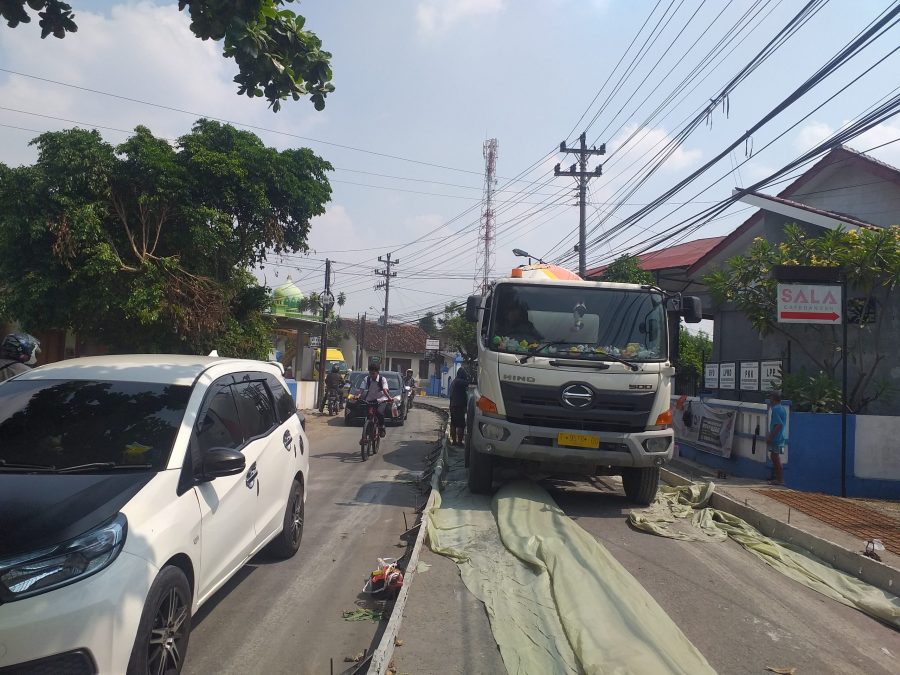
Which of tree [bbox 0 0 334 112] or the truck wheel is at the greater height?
tree [bbox 0 0 334 112]

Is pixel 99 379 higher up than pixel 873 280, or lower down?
lower down

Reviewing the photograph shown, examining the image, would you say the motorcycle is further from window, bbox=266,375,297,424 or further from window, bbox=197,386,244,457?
window, bbox=197,386,244,457

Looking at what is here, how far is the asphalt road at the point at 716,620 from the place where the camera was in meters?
4.19

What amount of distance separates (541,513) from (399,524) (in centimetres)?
169

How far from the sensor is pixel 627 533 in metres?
7.29

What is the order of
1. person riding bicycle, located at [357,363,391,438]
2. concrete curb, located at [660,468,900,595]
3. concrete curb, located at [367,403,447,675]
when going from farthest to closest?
1. person riding bicycle, located at [357,363,391,438]
2. concrete curb, located at [660,468,900,595]
3. concrete curb, located at [367,403,447,675]

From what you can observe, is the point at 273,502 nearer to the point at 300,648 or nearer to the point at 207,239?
the point at 300,648

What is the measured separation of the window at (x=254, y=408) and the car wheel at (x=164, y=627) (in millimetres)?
1583

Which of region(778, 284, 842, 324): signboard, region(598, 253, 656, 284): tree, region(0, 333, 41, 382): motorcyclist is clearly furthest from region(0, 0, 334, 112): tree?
region(598, 253, 656, 284): tree

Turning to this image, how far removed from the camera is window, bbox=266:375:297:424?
6270 mm

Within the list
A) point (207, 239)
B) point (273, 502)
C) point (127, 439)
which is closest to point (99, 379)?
point (127, 439)

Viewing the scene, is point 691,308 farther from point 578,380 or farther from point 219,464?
point 219,464

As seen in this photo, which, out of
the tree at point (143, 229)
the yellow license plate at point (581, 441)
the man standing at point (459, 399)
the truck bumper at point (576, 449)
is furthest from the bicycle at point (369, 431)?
the yellow license plate at point (581, 441)

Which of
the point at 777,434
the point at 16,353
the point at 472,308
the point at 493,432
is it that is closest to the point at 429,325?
the point at 777,434
